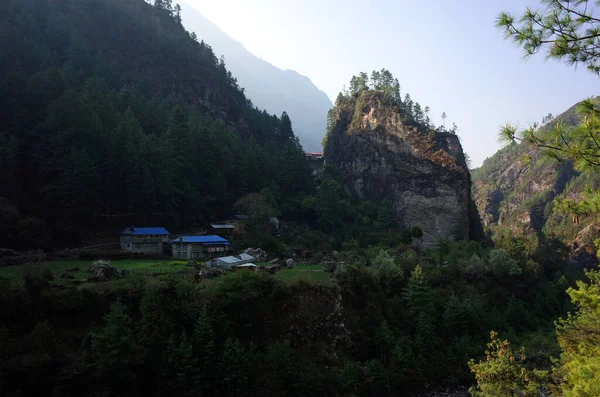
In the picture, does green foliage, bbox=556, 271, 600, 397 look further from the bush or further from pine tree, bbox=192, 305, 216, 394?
the bush

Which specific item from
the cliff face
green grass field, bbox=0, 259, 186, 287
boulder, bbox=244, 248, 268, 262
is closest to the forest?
green grass field, bbox=0, 259, 186, 287

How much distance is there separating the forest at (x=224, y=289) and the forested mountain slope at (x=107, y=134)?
8.8 inches

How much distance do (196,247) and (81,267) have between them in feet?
34.6

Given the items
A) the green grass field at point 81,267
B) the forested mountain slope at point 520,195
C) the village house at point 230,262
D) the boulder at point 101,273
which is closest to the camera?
the green grass field at point 81,267

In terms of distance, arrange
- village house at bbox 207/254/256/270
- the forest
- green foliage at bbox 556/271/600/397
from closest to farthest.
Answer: green foliage at bbox 556/271/600/397 → the forest → village house at bbox 207/254/256/270

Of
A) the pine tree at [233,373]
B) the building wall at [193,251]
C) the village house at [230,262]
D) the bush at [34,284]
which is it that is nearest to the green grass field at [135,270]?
the bush at [34,284]

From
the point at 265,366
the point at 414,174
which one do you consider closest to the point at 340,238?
the point at 414,174

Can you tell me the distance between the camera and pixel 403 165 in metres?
66.1

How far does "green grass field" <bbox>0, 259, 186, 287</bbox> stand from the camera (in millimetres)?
22125

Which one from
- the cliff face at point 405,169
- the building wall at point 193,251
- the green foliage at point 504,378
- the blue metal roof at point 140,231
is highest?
the cliff face at point 405,169

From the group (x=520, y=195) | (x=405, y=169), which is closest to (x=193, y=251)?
(x=405, y=169)

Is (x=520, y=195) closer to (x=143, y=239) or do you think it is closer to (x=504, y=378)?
(x=143, y=239)

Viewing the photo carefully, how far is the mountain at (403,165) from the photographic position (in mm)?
60594

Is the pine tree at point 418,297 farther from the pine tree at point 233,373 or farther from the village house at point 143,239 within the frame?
the village house at point 143,239
